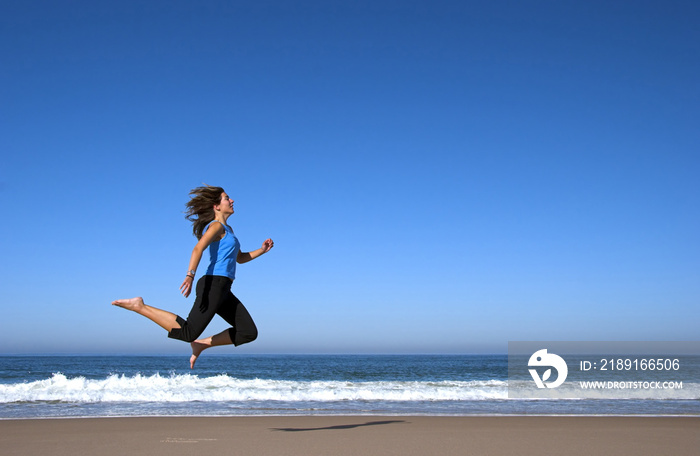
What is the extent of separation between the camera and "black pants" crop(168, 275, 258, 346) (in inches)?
188

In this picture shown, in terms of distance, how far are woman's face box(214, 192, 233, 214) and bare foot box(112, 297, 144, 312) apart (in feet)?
3.46

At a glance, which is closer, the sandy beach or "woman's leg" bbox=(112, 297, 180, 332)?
"woman's leg" bbox=(112, 297, 180, 332)

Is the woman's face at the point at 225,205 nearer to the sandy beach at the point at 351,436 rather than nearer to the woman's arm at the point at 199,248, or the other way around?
the woman's arm at the point at 199,248

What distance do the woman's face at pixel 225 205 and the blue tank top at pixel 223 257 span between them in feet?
0.63

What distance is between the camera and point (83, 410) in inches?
423

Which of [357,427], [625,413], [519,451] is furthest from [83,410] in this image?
[625,413]

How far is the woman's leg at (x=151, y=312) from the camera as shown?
4863mm

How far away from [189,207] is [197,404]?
25.6 ft

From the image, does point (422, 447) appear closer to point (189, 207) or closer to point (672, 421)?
point (189, 207)

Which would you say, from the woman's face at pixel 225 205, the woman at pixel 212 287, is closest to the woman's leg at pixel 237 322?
the woman at pixel 212 287

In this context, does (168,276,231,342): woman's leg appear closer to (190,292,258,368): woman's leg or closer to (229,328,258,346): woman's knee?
(190,292,258,368): woman's leg

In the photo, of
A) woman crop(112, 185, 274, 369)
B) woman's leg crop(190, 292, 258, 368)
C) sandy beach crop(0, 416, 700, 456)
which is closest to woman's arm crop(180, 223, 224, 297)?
woman crop(112, 185, 274, 369)

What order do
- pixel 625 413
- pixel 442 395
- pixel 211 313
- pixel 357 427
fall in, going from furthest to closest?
pixel 442 395, pixel 625 413, pixel 357 427, pixel 211 313

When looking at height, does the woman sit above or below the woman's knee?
above
